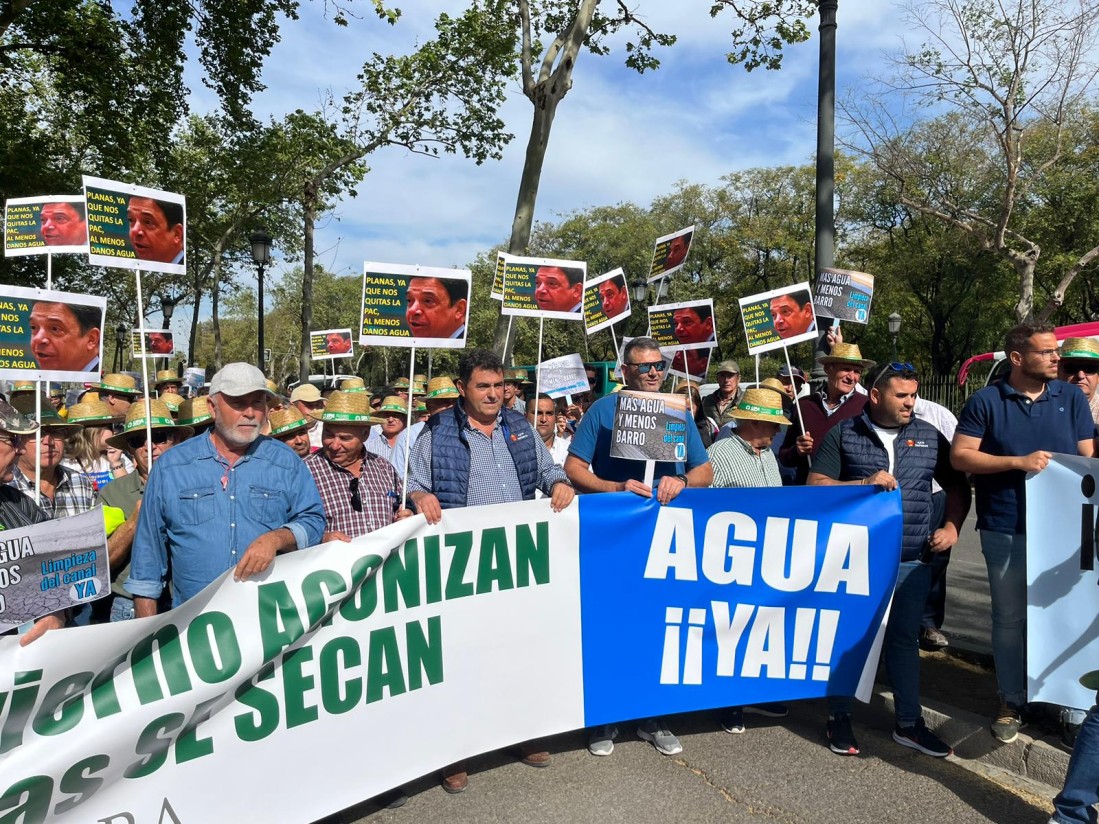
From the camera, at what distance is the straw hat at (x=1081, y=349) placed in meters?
4.62

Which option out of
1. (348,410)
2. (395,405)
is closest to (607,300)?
(395,405)

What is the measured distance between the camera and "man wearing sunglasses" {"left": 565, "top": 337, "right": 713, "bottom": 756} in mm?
4527

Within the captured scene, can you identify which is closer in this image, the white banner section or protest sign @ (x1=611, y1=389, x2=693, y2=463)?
the white banner section

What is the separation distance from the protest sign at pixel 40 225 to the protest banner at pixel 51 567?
373 cm

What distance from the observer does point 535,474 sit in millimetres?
4547

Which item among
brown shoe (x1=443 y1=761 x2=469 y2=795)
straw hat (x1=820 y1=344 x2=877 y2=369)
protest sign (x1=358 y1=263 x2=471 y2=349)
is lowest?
brown shoe (x1=443 y1=761 x2=469 y2=795)

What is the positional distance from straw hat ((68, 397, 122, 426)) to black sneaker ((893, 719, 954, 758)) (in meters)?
5.06

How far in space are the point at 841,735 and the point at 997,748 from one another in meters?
0.71

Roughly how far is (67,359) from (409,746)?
2.66 metres

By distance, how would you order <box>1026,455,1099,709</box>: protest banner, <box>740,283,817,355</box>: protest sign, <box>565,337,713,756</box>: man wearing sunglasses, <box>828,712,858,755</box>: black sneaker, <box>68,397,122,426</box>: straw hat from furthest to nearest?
<box>740,283,817,355</box>: protest sign
<box>68,397,122,426</box>: straw hat
<box>565,337,713,756</box>: man wearing sunglasses
<box>828,712,858,755</box>: black sneaker
<box>1026,455,1099,709</box>: protest banner

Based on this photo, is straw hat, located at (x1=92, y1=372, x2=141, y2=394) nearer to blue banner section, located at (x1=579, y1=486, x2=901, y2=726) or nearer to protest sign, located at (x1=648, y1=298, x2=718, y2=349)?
protest sign, located at (x1=648, y1=298, x2=718, y2=349)

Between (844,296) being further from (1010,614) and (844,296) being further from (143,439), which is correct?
(143,439)

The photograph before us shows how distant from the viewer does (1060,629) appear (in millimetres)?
3842

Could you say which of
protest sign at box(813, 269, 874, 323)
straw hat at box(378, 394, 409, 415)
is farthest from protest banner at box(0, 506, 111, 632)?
protest sign at box(813, 269, 874, 323)
